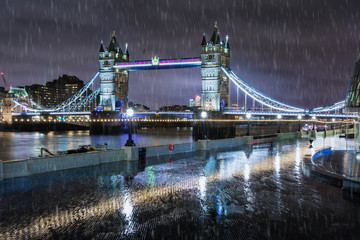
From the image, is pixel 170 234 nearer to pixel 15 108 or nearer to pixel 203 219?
pixel 203 219

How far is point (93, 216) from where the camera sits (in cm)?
765

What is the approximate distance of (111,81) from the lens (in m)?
94.6

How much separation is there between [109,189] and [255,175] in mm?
6186

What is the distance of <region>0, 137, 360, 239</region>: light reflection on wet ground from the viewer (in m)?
6.75

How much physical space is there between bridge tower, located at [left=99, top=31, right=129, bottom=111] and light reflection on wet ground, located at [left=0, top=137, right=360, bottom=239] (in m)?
82.9

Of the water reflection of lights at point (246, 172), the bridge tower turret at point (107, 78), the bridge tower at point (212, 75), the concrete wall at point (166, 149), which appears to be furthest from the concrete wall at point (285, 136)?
the bridge tower turret at point (107, 78)

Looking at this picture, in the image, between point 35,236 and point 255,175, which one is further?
point 255,175

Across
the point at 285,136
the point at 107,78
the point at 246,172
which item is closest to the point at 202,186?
the point at 246,172

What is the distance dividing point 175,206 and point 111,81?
8980 centimetres

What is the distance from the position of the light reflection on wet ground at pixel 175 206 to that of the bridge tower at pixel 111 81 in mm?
82860

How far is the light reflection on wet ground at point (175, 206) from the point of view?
22.1ft

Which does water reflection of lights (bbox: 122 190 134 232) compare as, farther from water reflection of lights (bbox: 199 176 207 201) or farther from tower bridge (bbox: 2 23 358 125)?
tower bridge (bbox: 2 23 358 125)

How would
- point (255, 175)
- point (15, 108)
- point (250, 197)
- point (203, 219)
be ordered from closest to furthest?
point (203, 219)
point (250, 197)
point (255, 175)
point (15, 108)

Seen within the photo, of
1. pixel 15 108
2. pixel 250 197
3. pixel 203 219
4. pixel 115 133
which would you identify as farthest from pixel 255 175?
pixel 15 108
